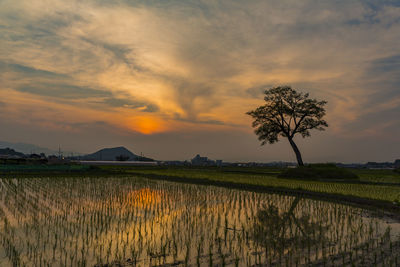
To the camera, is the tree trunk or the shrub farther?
the tree trunk

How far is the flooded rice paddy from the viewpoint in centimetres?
617

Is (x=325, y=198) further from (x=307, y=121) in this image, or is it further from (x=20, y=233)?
(x=307, y=121)

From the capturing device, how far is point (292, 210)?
41.3 feet

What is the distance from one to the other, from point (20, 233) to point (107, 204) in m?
5.33

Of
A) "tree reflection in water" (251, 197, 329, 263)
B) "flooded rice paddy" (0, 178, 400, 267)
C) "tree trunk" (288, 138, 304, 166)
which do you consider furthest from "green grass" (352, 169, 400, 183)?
"tree reflection in water" (251, 197, 329, 263)

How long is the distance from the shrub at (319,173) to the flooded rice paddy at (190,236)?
2064cm

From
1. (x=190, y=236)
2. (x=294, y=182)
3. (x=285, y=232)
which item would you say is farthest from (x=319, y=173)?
(x=190, y=236)

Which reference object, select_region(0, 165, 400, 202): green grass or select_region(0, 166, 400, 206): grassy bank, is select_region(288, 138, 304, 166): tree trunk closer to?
select_region(0, 165, 400, 202): green grass

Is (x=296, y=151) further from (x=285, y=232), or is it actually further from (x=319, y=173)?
(x=285, y=232)

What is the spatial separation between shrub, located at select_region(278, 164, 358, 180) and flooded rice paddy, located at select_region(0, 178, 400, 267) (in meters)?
20.6

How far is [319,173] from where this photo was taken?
3312 centimetres

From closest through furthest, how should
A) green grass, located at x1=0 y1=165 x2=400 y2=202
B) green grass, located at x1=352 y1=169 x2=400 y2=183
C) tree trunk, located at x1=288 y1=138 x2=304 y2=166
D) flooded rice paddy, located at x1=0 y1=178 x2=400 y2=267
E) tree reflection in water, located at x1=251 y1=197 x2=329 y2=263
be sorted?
flooded rice paddy, located at x1=0 y1=178 x2=400 y2=267
tree reflection in water, located at x1=251 y1=197 x2=329 y2=263
green grass, located at x1=0 y1=165 x2=400 y2=202
green grass, located at x1=352 y1=169 x2=400 y2=183
tree trunk, located at x1=288 y1=138 x2=304 y2=166

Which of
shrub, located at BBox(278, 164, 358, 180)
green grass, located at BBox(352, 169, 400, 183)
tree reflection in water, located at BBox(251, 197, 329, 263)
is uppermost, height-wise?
shrub, located at BBox(278, 164, 358, 180)

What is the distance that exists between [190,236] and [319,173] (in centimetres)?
2913
